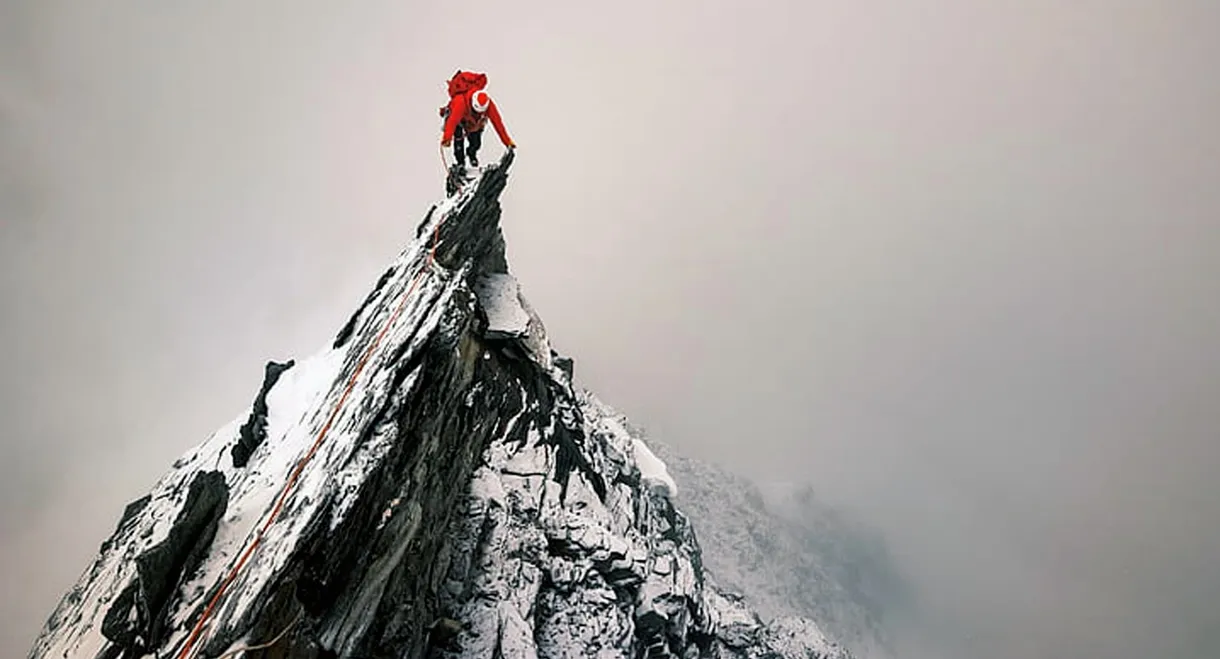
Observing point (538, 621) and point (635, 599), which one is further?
point (635, 599)

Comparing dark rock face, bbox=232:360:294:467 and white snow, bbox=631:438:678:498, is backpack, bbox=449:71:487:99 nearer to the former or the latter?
dark rock face, bbox=232:360:294:467

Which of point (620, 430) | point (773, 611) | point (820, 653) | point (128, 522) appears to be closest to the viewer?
point (128, 522)

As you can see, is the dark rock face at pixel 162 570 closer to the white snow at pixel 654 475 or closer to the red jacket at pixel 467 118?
the red jacket at pixel 467 118

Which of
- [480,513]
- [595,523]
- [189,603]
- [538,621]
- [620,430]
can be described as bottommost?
[189,603]

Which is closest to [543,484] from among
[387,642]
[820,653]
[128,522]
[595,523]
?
[595,523]

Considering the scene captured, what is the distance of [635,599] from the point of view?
92.3 feet

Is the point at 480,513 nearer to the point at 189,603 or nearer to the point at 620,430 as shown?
the point at 189,603

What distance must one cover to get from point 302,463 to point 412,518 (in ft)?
10.2

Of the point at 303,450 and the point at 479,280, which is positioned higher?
the point at 479,280

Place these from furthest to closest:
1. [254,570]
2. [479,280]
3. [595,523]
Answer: [595,523], [479,280], [254,570]

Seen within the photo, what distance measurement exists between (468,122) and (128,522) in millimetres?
21005

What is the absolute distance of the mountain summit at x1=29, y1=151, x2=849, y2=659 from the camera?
10.9 meters

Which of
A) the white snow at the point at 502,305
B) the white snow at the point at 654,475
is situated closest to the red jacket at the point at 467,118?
the white snow at the point at 502,305

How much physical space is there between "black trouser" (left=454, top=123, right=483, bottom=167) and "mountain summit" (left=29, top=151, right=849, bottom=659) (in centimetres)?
134
